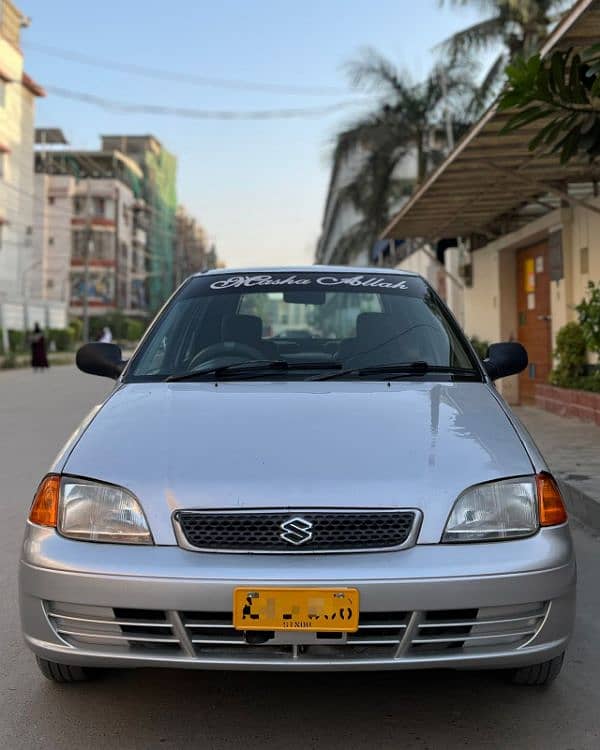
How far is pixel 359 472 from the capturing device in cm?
276

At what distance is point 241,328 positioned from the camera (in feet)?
14.0

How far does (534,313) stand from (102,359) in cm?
1114

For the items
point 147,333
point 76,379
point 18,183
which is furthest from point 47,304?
point 147,333

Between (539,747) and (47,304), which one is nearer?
(539,747)

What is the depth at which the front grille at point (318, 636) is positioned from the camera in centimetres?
259

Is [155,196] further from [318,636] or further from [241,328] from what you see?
[318,636]

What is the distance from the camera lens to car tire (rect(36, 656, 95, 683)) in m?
3.07

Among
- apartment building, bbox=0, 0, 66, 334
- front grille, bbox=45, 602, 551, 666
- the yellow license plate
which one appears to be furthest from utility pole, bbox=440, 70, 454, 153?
apartment building, bbox=0, 0, 66, 334

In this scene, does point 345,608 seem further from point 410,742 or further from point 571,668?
point 571,668

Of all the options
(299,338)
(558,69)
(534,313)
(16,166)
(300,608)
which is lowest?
(300,608)

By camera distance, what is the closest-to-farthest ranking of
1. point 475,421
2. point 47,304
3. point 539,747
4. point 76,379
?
point 539,747 < point 475,421 < point 76,379 < point 47,304

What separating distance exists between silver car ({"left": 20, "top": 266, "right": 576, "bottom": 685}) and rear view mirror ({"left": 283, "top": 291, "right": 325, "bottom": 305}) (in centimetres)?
124

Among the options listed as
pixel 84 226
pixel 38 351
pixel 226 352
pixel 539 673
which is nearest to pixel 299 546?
pixel 539 673

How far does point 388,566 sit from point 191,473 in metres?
0.66
